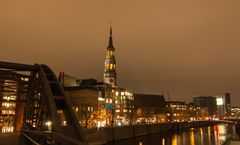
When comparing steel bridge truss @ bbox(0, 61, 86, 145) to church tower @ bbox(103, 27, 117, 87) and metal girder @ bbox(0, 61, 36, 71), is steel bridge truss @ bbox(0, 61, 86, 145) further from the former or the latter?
church tower @ bbox(103, 27, 117, 87)

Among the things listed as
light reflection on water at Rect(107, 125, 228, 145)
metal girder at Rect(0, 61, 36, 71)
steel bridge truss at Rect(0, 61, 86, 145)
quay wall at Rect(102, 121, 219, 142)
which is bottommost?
light reflection on water at Rect(107, 125, 228, 145)

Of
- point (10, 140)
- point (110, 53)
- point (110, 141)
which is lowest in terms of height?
point (110, 141)

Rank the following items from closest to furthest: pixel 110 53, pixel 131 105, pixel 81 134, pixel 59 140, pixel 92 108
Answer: pixel 59 140 < pixel 81 134 < pixel 92 108 < pixel 131 105 < pixel 110 53

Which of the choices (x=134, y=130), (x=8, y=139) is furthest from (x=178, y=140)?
(x=8, y=139)

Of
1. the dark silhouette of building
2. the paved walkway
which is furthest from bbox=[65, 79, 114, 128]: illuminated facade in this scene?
the paved walkway

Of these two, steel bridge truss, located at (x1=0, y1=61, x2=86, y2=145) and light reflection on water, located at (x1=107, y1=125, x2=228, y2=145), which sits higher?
steel bridge truss, located at (x1=0, y1=61, x2=86, y2=145)

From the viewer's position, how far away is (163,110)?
652 ft

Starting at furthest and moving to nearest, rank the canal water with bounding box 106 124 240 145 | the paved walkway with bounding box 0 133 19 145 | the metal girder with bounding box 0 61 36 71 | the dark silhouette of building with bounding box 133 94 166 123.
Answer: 1. the dark silhouette of building with bounding box 133 94 166 123
2. the canal water with bounding box 106 124 240 145
3. the paved walkway with bounding box 0 133 19 145
4. the metal girder with bounding box 0 61 36 71

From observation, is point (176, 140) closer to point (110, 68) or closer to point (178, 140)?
point (178, 140)

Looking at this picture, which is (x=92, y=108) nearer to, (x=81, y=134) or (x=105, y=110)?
(x=105, y=110)

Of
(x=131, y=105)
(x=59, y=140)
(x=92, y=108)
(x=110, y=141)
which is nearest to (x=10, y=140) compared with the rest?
(x=59, y=140)

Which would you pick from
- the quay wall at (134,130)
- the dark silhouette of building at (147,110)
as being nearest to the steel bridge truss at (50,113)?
the quay wall at (134,130)

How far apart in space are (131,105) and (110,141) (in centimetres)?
8964

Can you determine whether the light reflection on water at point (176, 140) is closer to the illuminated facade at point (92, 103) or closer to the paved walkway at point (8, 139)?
the illuminated facade at point (92, 103)
